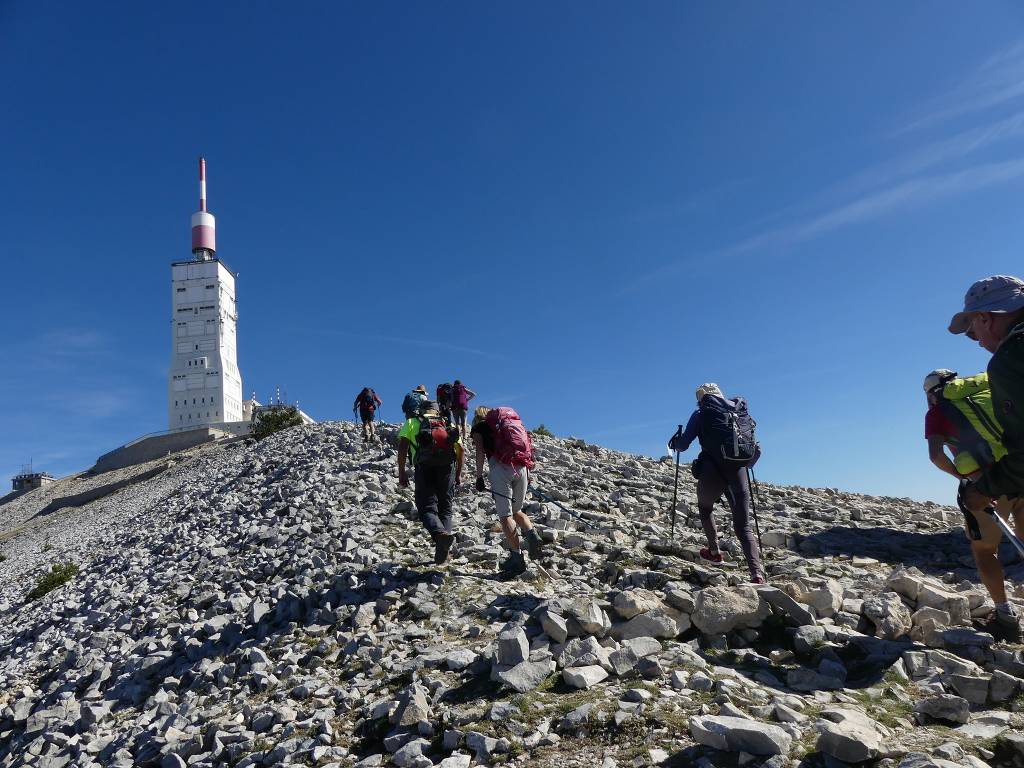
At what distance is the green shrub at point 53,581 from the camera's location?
1622cm

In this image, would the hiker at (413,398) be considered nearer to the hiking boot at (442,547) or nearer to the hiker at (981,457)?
the hiking boot at (442,547)

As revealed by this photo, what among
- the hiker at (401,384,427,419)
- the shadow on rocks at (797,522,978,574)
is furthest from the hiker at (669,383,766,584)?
the hiker at (401,384,427,419)

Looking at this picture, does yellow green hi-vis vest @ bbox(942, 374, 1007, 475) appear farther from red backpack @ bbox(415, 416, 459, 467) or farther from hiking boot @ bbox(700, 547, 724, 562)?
red backpack @ bbox(415, 416, 459, 467)

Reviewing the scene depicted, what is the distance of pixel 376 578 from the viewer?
8820mm

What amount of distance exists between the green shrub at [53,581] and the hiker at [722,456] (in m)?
16.9

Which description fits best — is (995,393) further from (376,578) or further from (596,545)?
(376,578)

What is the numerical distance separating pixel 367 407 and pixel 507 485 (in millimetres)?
14215

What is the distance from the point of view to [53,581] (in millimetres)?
16844

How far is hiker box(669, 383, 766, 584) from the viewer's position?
7.69m

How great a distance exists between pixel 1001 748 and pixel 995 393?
2.07 metres

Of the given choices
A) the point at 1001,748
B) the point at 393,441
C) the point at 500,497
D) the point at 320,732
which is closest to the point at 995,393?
the point at 1001,748

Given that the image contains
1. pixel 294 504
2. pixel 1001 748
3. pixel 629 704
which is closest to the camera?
pixel 1001 748

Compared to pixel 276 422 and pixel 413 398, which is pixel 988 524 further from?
pixel 276 422

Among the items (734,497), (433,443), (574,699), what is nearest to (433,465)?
(433,443)
